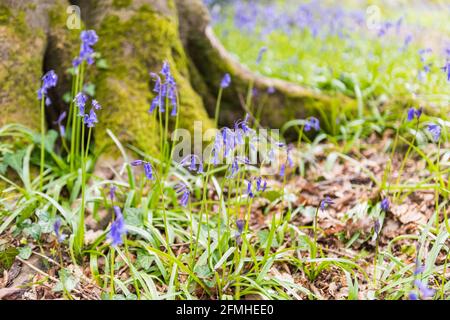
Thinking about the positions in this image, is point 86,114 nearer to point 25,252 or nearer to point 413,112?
point 25,252

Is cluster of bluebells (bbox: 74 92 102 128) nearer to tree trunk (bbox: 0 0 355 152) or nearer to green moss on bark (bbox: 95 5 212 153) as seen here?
tree trunk (bbox: 0 0 355 152)

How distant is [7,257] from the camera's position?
2.53 m

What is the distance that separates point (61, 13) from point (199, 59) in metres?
1.35

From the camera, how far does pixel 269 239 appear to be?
2.56m

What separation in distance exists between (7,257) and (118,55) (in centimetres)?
193

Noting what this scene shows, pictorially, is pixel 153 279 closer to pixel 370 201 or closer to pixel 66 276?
pixel 66 276

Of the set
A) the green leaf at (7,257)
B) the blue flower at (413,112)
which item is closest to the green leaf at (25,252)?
the green leaf at (7,257)

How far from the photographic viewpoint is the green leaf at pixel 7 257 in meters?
2.53

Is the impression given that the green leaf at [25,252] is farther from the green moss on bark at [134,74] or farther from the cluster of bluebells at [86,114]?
the green moss on bark at [134,74]

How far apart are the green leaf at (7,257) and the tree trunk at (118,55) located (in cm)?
117

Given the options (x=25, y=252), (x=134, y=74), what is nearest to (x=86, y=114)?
(x=25, y=252)

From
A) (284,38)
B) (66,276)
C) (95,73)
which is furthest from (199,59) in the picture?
(284,38)

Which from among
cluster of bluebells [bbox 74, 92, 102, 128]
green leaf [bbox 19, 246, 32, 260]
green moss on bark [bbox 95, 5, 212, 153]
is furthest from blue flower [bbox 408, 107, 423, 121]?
green leaf [bbox 19, 246, 32, 260]

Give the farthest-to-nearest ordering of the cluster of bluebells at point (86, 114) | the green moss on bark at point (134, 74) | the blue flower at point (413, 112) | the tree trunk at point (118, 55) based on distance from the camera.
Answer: the green moss on bark at point (134, 74) → the tree trunk at point (118, 55) → the blue flower at point (413, 112) → the cluster of bluebells at point (86, 114)
